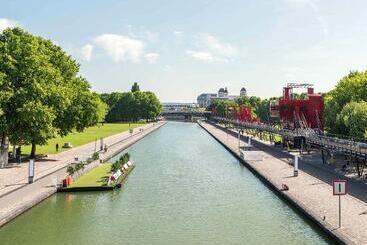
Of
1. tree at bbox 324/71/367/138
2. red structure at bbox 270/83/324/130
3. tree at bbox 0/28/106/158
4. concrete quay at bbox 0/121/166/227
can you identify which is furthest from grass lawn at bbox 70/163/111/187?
red structure at bbox 270/83/324/130

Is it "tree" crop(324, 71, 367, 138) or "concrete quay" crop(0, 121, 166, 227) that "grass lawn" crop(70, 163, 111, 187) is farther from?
"tree" crop(324, 71, 367, 138)

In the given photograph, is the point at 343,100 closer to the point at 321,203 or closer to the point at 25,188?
the point at 321,203

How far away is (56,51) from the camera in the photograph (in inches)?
2689

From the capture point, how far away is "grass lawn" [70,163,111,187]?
45312mm

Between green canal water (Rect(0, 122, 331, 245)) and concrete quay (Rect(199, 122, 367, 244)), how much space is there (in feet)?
2.99

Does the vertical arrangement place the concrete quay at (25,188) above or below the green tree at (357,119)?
below

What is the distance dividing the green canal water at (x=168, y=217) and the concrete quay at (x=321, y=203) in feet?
2.99

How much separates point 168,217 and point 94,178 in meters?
16.3

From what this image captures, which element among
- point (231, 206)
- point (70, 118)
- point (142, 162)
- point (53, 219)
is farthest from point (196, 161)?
point (53, 219)

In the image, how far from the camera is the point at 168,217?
35281mm

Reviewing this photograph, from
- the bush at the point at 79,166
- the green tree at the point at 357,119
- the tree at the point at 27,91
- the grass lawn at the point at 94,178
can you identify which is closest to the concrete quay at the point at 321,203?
the green tree at the point at 357,119

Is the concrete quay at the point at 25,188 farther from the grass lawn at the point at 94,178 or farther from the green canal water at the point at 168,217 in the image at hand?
the grass lawn at the point at 94,178

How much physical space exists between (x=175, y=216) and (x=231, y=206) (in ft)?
20.6

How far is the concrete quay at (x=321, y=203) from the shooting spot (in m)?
28.2
